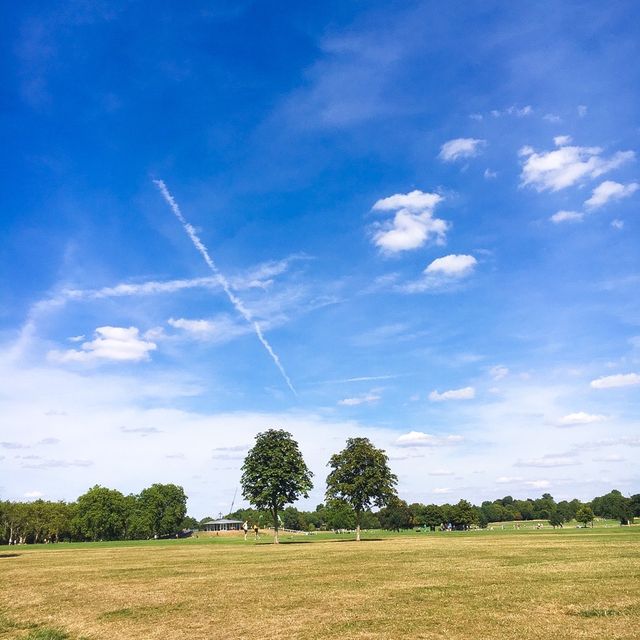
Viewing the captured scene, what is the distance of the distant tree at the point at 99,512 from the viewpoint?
503ft

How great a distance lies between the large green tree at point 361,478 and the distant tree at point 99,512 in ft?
336

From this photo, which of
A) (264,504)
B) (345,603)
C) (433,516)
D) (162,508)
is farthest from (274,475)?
(433,516)

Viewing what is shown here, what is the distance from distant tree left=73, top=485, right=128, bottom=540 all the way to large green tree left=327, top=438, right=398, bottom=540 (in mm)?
102409

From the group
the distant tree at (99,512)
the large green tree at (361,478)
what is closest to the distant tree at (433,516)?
the distant tree at (99,512)

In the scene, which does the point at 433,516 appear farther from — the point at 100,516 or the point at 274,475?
the point at 274,475

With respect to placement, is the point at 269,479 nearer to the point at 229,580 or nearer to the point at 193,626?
the point at 229,580

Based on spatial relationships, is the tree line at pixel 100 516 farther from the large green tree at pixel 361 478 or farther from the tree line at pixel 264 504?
the large green tree at pixel 361 478

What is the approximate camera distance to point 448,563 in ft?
107

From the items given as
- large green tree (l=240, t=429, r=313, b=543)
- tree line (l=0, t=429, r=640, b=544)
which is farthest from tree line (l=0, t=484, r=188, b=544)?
large green tree (l=240, t=429, r=313, b=543)

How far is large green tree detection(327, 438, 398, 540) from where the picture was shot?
7656cm

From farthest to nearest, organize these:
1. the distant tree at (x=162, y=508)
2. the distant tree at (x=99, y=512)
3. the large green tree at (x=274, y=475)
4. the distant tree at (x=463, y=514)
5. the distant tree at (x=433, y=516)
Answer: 1. the distant tree at (x=433, y=516)
2. the distant tree at (x=463, y=514)
3. the distant tree at (x=162, y=508)
4. the distant tree at (x=99, y=512)
5. the large green tree at (x=274, y=475)

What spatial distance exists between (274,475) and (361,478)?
12072mm

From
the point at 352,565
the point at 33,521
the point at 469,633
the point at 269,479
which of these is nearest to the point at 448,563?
the point at 352,565

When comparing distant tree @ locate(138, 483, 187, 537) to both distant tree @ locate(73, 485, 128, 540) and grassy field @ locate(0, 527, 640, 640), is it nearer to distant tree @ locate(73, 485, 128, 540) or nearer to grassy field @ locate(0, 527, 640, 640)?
distant tree @ locate(73, 485, 128, 540)
